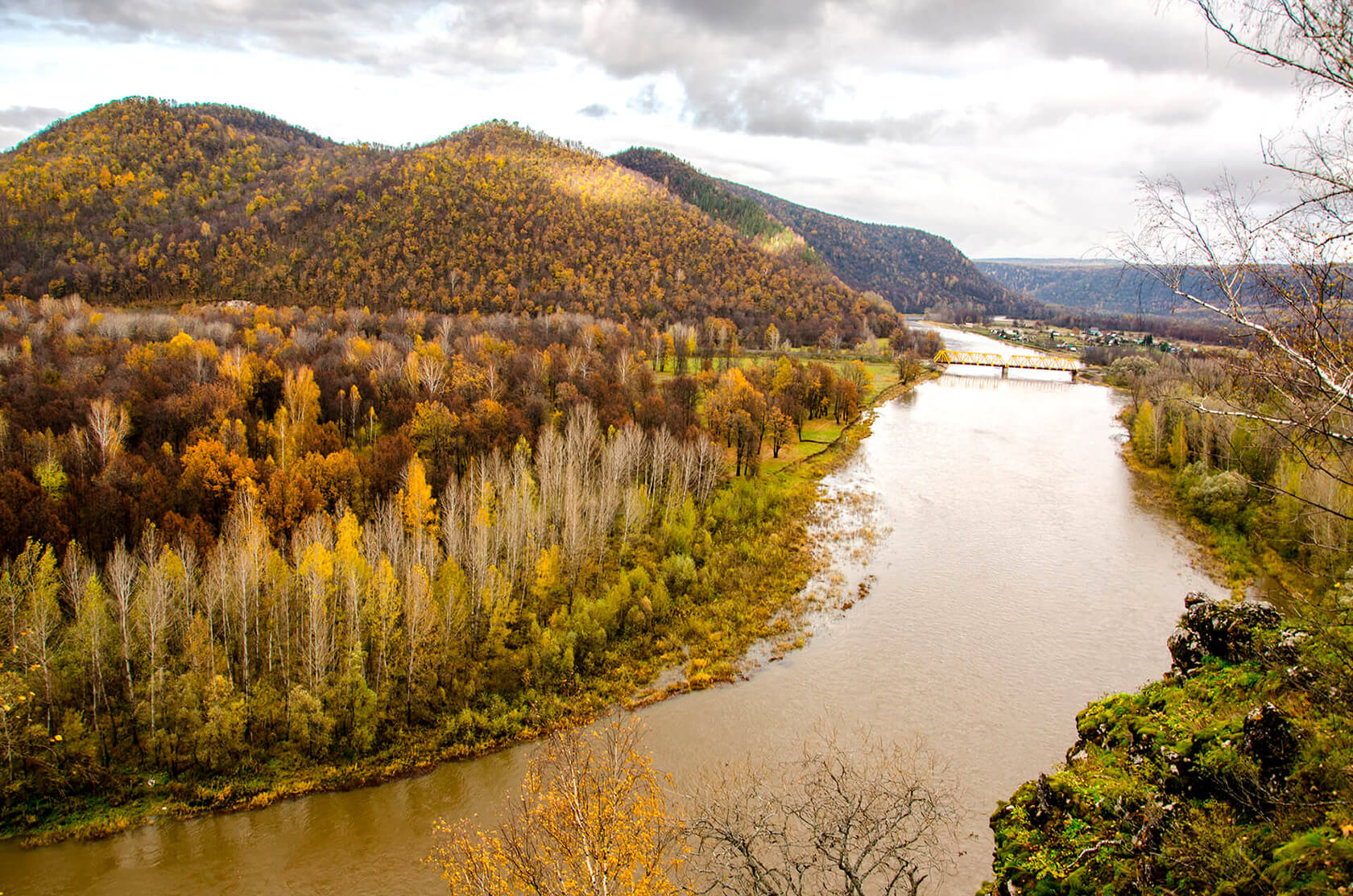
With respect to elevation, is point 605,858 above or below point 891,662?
above

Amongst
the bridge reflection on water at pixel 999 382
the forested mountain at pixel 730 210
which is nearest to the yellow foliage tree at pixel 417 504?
the bridge reflection on water at pixel 999 382

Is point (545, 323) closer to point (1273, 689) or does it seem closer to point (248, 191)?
point (1273, 689)

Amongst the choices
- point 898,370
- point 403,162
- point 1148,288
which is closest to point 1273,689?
point 1148,288

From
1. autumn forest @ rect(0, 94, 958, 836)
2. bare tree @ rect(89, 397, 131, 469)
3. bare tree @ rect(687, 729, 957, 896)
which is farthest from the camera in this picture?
bare tree @ rect(89, 397, 131, 469)

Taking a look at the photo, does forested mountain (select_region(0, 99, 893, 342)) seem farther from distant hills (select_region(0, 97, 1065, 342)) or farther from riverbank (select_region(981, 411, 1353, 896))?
riverbank (select_region(981, 411, 1353, 896))

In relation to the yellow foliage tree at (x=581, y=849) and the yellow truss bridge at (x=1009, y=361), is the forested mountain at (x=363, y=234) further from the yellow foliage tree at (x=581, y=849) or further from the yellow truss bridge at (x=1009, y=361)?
the yellow foliage tree at (x=581, y=849)

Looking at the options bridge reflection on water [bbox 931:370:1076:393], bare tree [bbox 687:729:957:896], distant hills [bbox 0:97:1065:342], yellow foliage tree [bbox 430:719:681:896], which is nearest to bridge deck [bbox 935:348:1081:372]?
bridge reflection on water [bbox 931:370:1076:393]

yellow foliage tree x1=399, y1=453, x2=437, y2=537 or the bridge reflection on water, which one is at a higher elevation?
the bridge reflection on water
